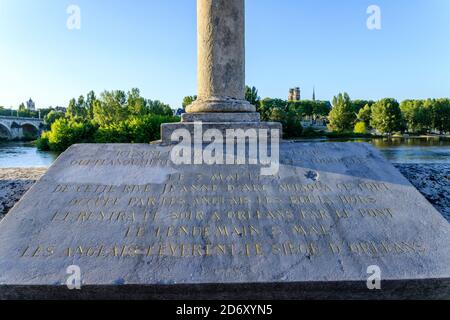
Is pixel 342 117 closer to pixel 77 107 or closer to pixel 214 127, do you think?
pixel 77 107

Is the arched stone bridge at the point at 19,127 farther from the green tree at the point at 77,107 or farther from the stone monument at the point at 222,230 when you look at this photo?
the stone monument at the point at 222,230

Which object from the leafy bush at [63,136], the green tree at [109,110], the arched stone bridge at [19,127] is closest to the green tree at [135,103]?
the green tree at [109,110]

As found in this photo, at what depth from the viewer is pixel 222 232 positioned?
3551 millimetres

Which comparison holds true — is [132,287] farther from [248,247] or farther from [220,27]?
[220,27]

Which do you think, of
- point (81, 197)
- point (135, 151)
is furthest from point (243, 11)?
point (81, 197)

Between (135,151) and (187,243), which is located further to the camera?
(135,151)

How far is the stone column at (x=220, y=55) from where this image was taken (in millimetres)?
6000

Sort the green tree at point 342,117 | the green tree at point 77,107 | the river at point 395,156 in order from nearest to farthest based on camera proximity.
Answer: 1. the river at point 395,156
2. the green tree at point 342,117
3. the green tree at point 77,107

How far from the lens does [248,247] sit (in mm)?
3365

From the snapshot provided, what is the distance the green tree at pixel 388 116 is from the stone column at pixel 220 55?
241ft

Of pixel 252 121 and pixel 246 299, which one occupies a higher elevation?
pixel 252 121

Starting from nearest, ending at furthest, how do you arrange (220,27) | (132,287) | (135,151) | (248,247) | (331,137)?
(132,287)
(248,247)
(135,151)
(220,27)
(331,137)

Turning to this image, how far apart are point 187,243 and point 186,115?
10.1 feet

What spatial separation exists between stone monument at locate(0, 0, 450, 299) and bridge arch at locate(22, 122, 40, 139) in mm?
99185
